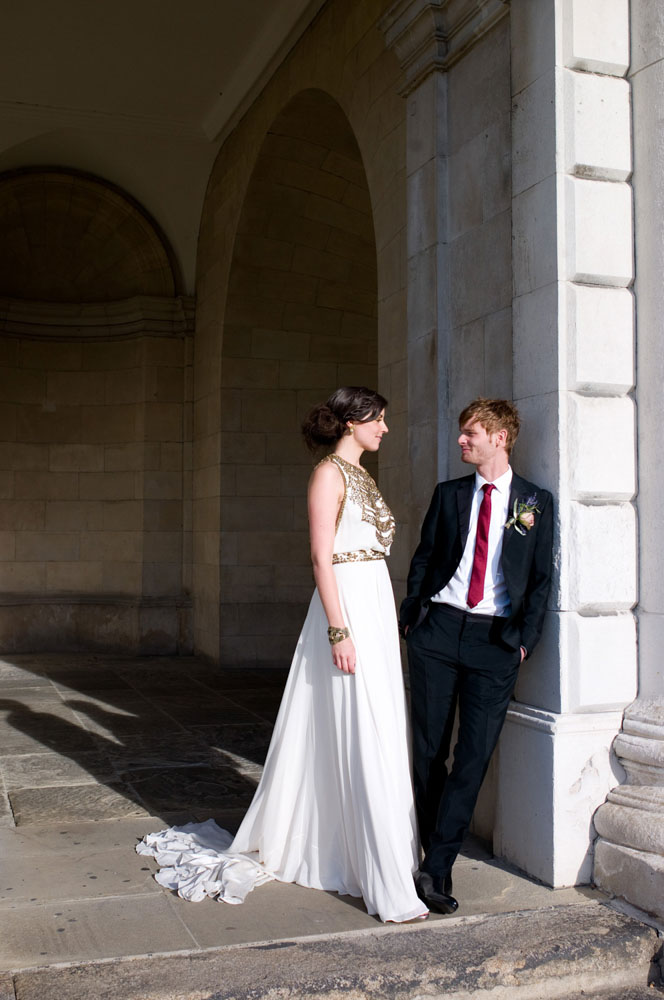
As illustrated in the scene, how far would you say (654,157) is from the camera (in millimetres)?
3707

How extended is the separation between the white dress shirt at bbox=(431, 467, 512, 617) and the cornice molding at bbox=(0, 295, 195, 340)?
23.6 feet

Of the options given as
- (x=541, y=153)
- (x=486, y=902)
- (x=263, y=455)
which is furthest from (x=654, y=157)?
(x=263, y=455)

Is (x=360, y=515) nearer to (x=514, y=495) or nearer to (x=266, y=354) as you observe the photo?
(x=514, y=495)

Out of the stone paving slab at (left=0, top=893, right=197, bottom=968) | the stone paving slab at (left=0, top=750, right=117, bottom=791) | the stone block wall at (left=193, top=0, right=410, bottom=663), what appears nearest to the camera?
the stone paving slab at (left=0, top=893, right=197, bottom=968)

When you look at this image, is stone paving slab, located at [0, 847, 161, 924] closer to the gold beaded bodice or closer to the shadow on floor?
the shadow on floor

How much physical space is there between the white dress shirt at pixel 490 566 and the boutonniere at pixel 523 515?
0.04m

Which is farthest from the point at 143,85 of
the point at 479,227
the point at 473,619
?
the point at 473,619

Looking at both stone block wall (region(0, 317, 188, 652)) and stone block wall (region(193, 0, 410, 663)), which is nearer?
stone block wall (region(193, 0, 410, 663))

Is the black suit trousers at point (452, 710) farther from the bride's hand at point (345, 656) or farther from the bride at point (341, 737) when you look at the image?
the bride's hand at point (345, 656)

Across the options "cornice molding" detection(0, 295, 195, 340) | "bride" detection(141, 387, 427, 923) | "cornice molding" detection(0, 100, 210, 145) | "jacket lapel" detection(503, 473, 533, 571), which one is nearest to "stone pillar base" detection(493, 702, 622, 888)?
"bride" detection(141, 387, 427, 923)

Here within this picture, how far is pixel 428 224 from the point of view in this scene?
15.3ft

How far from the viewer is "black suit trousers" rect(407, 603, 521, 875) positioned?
11.4ft

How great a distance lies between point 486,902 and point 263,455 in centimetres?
633

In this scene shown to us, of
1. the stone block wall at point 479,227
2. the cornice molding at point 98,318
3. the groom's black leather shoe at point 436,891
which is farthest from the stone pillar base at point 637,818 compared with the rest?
the cornice molding at point 98,318
